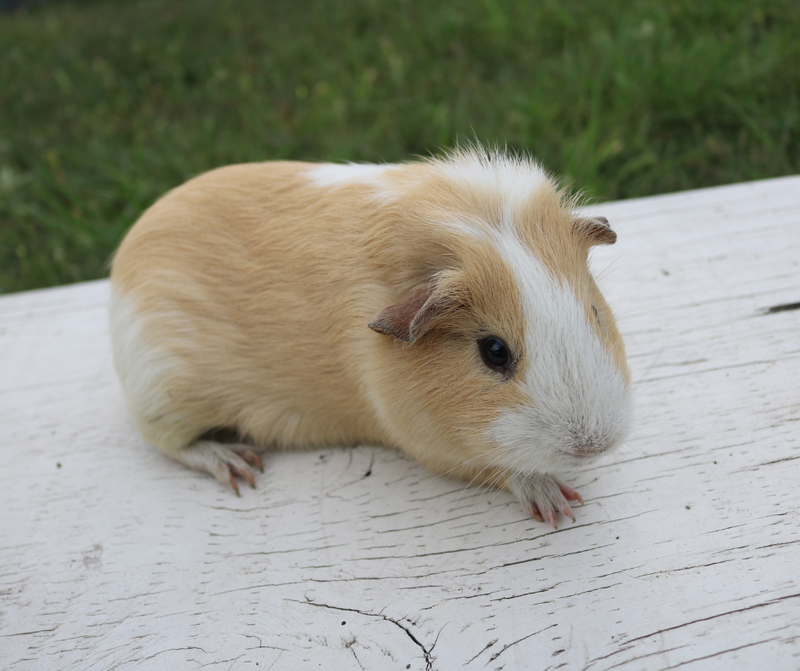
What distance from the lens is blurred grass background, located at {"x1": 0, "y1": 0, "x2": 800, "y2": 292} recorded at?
13.3 ft

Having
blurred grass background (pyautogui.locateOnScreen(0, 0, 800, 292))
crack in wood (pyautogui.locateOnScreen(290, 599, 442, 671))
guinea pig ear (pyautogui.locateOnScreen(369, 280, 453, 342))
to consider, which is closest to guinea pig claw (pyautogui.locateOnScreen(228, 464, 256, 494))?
crack in wood (pyautogui.locateOnScreen(290, 599, 442, 671))

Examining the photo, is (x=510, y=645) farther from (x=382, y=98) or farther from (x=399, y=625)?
(x=382, y=98)

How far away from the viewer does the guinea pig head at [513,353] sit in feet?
5.34

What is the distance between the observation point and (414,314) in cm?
171

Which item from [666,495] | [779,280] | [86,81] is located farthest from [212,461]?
[86,81]

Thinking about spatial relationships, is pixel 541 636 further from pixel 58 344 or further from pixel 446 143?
pixel 446 143

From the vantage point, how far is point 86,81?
5633 mm

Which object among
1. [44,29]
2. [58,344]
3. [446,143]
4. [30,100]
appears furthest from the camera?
[44,29]

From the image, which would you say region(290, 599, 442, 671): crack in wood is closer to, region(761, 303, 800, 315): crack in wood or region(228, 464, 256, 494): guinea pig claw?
region(228, 464, 256, 494): guinea pig claw

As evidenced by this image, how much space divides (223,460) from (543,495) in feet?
3.78

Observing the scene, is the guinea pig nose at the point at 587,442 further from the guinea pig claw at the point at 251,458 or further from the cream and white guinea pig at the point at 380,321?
the guinea pig claw at the point at 251,458

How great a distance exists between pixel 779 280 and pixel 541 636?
5.84ft

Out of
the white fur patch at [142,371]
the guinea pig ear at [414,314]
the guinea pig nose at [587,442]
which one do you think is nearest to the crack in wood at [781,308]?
the guinea pig nose at [587,442]

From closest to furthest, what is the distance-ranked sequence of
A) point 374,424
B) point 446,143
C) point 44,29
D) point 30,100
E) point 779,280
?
point 374,424 → point 779,280 → point 446,143 → point 30,100 → point 44,29
